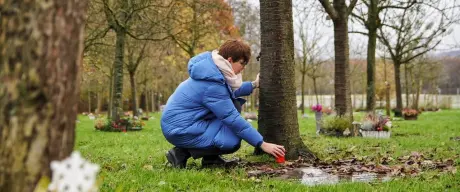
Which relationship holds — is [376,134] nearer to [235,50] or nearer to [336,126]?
[336,126]

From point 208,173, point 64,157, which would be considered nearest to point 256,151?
point 208,173

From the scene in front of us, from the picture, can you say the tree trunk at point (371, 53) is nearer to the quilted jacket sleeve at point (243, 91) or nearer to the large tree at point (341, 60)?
the large tree at point (341, 60)

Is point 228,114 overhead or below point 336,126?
overhead

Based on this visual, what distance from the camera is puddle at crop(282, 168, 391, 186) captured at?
472cm

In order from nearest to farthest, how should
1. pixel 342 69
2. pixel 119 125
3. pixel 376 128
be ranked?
pixel 376 128
pixel 342 69
pixel 119 125

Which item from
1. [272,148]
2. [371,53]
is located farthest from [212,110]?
[371,53]

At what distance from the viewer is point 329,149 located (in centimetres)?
809

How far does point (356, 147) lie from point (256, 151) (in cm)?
249

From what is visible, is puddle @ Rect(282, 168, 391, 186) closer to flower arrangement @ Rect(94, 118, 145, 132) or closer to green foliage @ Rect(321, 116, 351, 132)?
green foliage @ Rect(321, 116, 351, 132)

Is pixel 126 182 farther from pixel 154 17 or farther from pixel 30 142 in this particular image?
pixel 154 17

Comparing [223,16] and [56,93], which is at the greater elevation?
[223,16]

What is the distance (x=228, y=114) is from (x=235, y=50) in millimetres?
751

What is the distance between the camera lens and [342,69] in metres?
12.1

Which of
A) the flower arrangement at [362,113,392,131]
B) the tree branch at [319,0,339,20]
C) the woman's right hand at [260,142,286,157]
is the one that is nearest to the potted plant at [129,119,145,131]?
the tree branch at [319,0,339,20]
